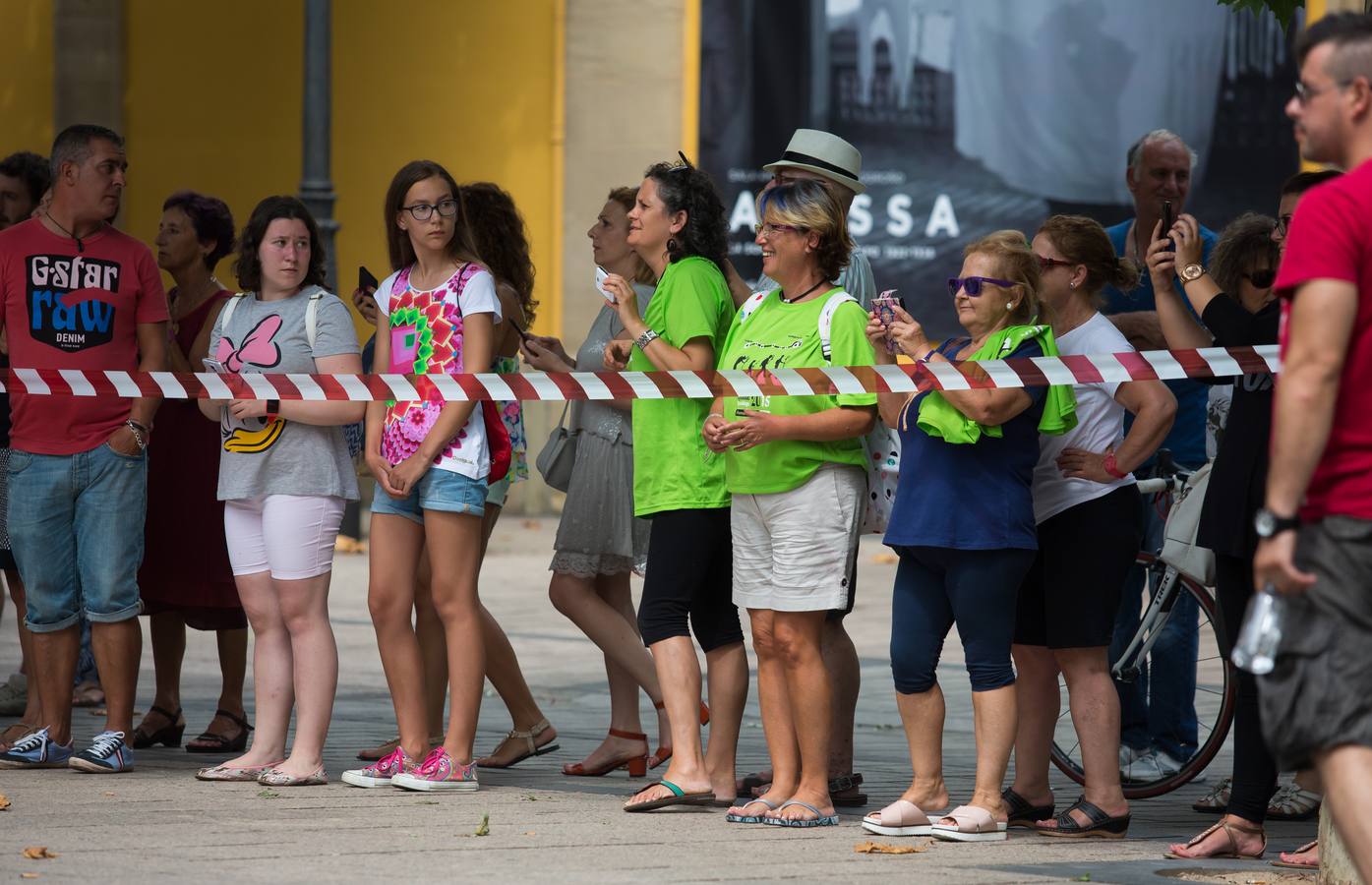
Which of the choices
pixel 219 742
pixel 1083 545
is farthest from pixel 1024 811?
pixel 219 742

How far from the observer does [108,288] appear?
7.30 m

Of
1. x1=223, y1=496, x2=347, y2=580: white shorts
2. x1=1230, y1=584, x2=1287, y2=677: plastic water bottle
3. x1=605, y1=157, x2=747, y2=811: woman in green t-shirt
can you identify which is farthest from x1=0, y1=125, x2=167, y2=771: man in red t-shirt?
A: x1=1230, y1=584, x2=1287, y2=677: plastic water bottle

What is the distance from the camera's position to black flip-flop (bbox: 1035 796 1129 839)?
20.9 feet

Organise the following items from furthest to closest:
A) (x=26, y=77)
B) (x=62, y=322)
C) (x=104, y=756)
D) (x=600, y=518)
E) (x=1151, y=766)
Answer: (x=26, y=77)
(x=1151, y=766)
(x=600, y=518)
(x=62, y=322)
(x=104, y=756)

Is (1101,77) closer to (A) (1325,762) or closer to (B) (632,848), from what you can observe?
(B) (632,848)

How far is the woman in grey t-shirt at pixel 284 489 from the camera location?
699 centimetres

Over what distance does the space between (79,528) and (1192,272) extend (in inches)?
149

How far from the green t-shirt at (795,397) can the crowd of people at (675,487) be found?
0.01m

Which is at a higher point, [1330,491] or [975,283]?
[975,283]

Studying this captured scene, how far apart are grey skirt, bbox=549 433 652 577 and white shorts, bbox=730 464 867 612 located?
1183 mm

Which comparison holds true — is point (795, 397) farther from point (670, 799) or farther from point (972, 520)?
point (670, 799)

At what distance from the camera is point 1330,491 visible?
4172 mm

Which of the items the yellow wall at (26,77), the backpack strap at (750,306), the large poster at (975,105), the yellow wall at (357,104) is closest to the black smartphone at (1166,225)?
the backpack strap at (750,306)

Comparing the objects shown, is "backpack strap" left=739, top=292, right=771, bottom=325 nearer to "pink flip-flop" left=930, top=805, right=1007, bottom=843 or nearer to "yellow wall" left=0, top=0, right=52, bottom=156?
"pink flip-flop" left=930, top=805, right=1007, bottom=843
